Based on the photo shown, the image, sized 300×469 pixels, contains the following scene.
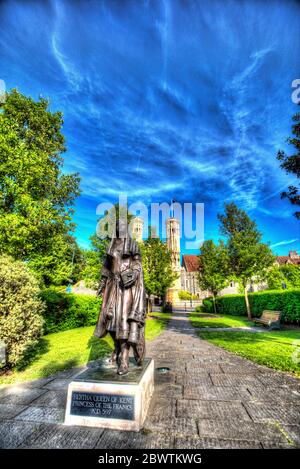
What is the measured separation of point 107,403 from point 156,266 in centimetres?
1960

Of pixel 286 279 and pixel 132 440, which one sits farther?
pixel 286 279

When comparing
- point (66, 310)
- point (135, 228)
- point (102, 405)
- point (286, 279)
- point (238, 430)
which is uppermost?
point (135, 228)

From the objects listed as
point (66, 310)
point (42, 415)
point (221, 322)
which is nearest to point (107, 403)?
point (42, 415)

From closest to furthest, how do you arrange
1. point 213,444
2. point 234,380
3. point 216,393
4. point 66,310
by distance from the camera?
point 213,444 → point 216,393 → point 234,380 → point 66,310

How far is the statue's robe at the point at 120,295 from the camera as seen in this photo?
373 cm

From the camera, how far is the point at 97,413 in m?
3.07

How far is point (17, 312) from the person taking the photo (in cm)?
571

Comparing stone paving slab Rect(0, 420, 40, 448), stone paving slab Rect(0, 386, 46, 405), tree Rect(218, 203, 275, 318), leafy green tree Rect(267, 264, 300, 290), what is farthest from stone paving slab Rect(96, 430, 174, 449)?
leafy green tree Rect(267, 264, 300, 290)

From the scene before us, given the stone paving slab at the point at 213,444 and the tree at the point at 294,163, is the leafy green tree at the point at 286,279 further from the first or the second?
the stone paving slab at the point at 213,444

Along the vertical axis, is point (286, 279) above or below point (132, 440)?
above

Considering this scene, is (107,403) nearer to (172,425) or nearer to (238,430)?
(172,425)

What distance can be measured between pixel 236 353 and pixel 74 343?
6121mm

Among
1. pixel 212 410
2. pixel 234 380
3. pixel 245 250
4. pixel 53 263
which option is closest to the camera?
pixel 212 410
